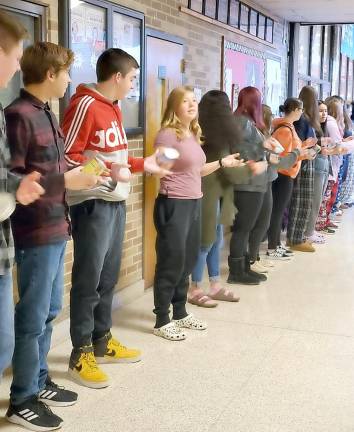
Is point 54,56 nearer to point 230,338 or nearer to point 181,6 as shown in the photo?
point 230,338

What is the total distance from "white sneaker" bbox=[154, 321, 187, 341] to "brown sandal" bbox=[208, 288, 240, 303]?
0.75 meters

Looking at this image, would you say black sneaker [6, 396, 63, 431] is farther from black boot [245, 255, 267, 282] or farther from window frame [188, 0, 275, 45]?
window frame [188, 0, 275, 45]

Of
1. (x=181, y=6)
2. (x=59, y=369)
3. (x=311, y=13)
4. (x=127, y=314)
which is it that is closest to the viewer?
(x=59, y=369)

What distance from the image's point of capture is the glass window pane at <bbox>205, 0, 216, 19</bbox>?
516cm

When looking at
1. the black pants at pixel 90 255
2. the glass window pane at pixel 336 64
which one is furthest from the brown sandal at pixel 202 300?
the glass window pane at pixel 336 64

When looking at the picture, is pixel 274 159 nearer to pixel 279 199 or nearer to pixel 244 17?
pixel 279 199

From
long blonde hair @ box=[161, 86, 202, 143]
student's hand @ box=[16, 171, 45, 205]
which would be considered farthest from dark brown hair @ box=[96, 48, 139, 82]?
student's hand @ box=[16, 171, 45, 205]

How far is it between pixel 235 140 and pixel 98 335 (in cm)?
161

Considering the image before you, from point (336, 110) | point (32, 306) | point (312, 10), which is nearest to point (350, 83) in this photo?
point (312, 10)

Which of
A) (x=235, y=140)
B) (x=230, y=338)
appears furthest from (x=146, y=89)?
(x=230, y=338)

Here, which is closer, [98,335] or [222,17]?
[98,335]

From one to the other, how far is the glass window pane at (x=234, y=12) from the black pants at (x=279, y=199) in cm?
168

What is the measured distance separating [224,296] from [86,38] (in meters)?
1.95

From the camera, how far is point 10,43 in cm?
190
